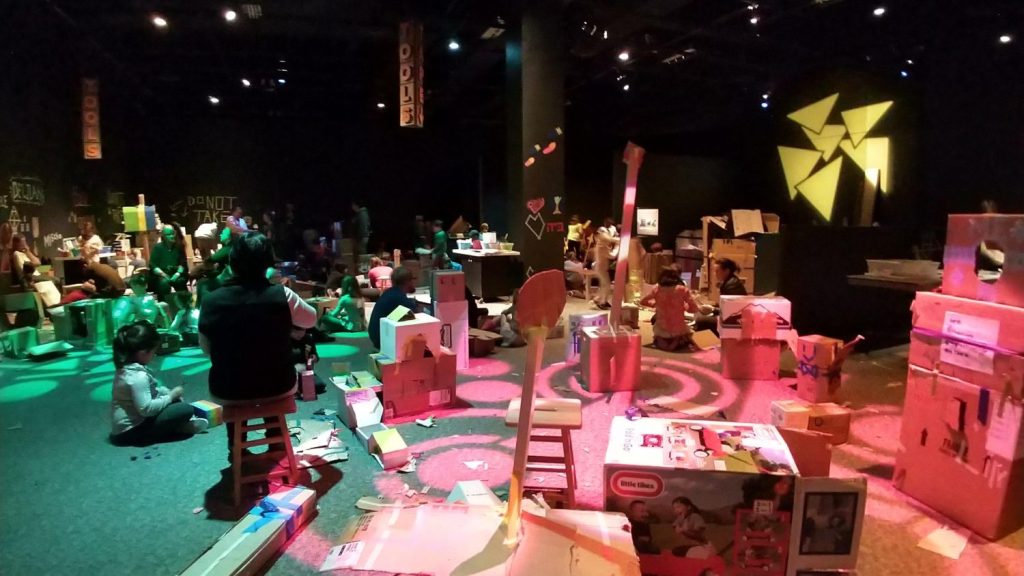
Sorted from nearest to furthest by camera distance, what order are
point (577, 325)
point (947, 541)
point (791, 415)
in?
1. point (947, 541)
2. point (791, 415)
3. point (577, 325)

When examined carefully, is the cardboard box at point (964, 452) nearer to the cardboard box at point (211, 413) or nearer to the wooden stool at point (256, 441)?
the wooden stool at point (256, 441)

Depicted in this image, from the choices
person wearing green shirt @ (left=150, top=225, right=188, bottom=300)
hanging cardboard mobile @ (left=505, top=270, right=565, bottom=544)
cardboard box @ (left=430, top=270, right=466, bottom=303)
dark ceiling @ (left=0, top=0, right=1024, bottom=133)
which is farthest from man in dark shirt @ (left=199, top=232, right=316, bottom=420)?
dark ceiling @ (left=0, top=0, right=1024, bottom=133)

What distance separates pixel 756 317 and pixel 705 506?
128 inches

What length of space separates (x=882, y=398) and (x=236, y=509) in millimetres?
4594

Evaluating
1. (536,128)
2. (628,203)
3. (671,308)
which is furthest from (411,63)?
(628,203)

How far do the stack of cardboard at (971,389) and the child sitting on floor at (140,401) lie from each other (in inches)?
171

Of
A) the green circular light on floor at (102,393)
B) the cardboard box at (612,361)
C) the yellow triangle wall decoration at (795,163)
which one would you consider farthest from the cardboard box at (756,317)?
the green circular light on floor at (102,393)

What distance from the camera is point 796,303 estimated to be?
632 cm

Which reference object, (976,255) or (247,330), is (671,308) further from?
(247,330)

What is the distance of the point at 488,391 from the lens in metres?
4.95

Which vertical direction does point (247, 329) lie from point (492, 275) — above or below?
above

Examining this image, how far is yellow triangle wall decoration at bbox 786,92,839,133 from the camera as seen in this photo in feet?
23.7

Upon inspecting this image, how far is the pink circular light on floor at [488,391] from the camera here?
15.6ft

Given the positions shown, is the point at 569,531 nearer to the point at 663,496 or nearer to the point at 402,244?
the point at 663,496
